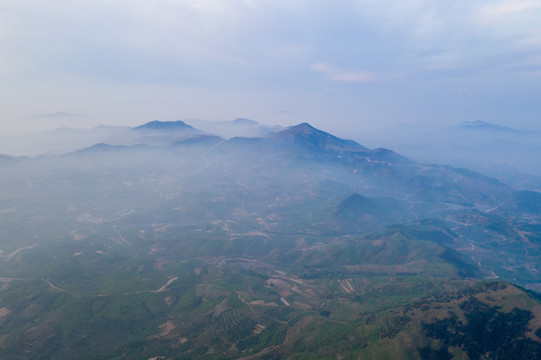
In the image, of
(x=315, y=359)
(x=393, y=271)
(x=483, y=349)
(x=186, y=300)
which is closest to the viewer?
(x=483, y=349)

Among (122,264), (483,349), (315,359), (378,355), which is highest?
(483,349)

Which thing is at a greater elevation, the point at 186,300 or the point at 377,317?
the point at 377,317

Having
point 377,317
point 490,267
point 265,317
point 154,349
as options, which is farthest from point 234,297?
point 490,267

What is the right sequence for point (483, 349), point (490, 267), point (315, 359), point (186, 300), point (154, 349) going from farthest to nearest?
point (490, 267)
point (186, 300)
point (154, 349)
point (315, 359)
point (483, 349)

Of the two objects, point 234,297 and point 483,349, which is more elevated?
point 483,349

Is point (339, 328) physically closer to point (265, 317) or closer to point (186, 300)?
point (265, 317)

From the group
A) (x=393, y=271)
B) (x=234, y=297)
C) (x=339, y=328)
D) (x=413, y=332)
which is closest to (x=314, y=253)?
(x=393, y=271)

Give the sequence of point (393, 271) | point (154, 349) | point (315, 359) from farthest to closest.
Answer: point (393, 271) < point (154, 349) < point (315, 359)

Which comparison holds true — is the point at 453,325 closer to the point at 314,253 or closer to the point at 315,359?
the point at 315,359

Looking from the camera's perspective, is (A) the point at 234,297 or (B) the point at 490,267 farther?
(B) the point at 490,267
